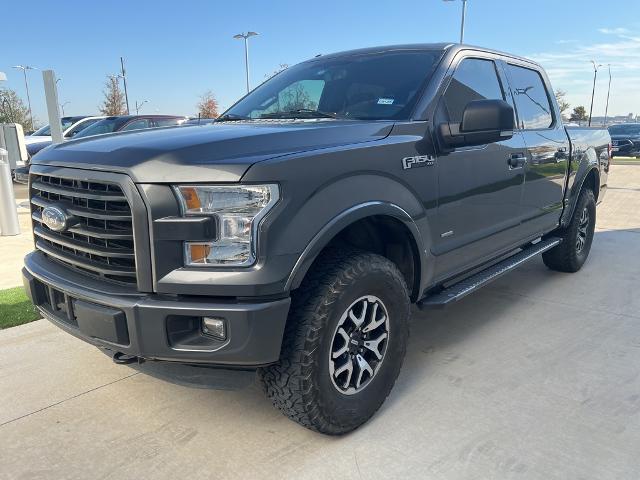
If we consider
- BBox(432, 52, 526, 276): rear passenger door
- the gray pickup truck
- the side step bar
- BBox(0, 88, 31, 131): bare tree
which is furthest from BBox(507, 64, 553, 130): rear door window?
BBox(0, 88, 31, 131): bare tree

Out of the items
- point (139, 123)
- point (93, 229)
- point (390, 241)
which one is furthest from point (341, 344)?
point (139, 123)

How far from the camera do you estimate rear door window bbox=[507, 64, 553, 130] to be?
13.1ft

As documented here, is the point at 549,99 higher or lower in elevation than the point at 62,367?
higher

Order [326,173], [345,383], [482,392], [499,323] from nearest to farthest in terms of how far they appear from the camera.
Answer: [326,173], [345,383], [482,392], [499,323]

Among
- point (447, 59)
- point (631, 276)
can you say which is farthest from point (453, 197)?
point (631, 276)

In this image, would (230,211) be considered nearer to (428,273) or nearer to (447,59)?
(428,273)

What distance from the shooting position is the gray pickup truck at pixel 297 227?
79.1 inches

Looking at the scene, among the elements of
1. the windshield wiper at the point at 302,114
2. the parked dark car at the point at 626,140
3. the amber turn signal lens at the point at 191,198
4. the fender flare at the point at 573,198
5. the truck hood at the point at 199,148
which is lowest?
the parked dark car at the point at 626,140

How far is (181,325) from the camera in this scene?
2.08 meters

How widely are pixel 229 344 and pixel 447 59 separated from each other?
2183 millimetres

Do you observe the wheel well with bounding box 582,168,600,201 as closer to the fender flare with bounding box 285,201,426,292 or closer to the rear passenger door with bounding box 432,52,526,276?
the rear passenger door with bounding box 432,52,526,276

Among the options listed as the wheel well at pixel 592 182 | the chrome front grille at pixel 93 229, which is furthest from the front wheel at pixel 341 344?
the wheel well at pixel 592 182

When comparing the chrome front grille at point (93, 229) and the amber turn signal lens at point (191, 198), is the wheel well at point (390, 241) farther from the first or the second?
the chrome front grille at point (93, 229)

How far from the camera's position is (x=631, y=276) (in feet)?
16.7
